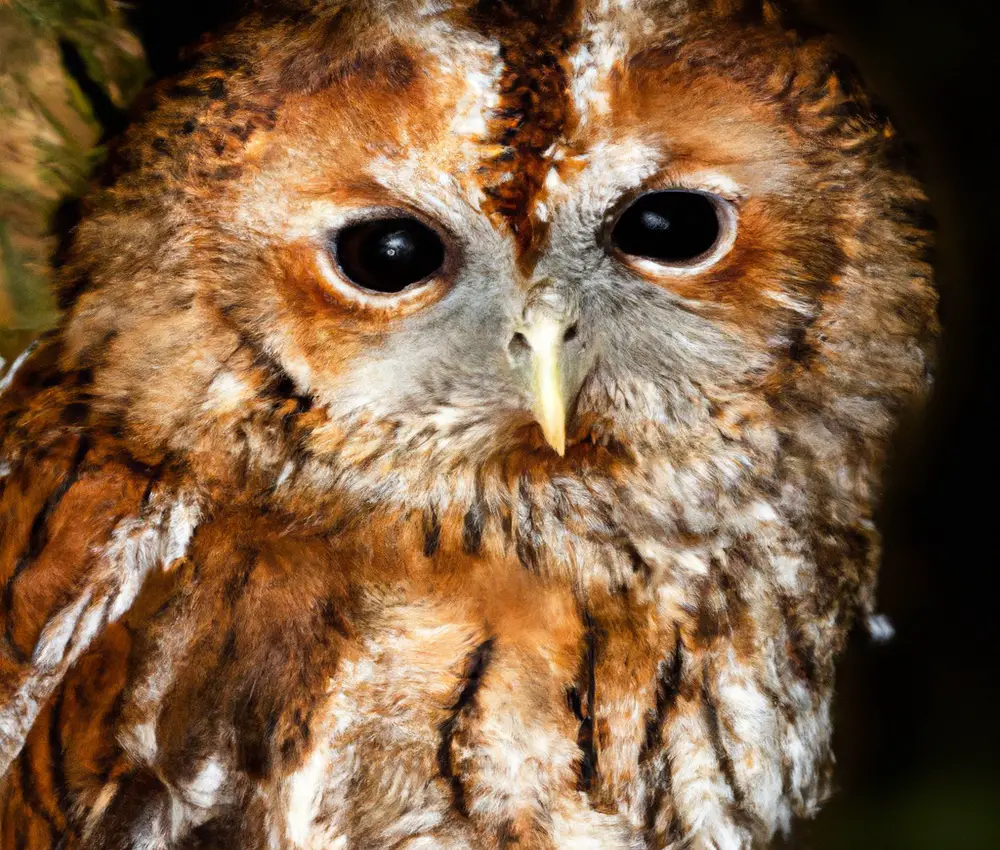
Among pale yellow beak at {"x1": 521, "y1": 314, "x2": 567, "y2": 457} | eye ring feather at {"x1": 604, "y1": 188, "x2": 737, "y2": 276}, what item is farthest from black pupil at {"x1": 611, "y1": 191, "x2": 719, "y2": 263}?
pale yellow beak at {"x1": 521, "y1": 314, "x2": 567, "y2": 457}

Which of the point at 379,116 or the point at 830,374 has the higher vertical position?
the point at 379,116

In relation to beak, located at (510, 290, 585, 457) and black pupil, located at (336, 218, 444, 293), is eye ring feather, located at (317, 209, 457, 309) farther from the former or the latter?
beak, located at (510, 290, 585, 457)

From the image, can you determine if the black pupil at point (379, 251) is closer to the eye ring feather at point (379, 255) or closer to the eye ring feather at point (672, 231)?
the eye ring feather at point (379, 255)

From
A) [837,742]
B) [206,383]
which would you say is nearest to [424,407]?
[206,383]

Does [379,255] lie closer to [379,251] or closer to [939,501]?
[379,251]

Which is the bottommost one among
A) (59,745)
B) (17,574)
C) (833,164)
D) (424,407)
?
(59,745)

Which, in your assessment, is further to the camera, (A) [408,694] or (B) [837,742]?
(B) [837,742]

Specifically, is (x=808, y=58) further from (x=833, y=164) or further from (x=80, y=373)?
(x=80, y=373)
